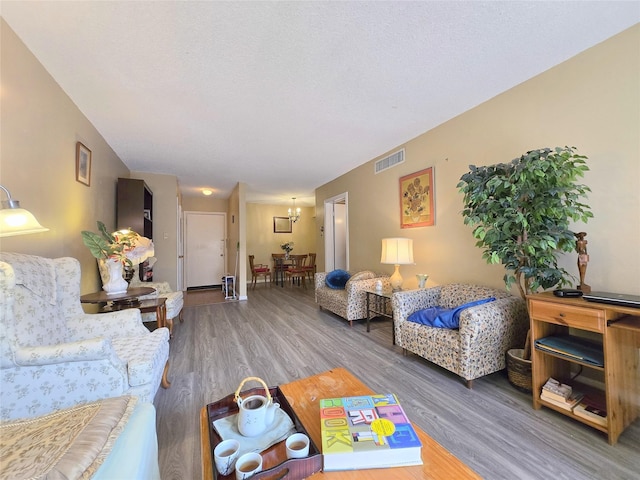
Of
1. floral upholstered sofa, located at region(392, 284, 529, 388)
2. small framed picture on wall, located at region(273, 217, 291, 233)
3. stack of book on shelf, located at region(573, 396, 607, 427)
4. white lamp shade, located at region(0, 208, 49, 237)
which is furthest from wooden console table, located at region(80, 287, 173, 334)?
small framed picture on wall, located at region(273, 217, 291, 233)

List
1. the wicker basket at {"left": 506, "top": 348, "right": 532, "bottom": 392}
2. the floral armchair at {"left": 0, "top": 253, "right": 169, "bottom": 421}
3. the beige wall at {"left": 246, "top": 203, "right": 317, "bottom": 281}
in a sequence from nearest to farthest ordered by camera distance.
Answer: the floral armchair at {"left": 0, "top": 253, "right": 169, "bottom": 421}, the wicker basket at {"left": 506, "top": 348, "right": 532, "bottom": 392}, the beige wall at {"left": 246, "top": 203, "right": 317, "bottom": 281}

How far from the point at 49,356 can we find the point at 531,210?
2959 mm

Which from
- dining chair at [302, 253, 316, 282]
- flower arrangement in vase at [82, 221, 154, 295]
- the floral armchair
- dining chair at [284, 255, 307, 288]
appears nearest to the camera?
the floral armchair

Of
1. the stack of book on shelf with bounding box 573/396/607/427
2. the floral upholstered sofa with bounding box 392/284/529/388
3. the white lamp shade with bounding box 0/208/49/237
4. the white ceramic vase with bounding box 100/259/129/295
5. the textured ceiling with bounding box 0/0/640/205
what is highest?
the textured ceiling with bounding box 0/0/640/205

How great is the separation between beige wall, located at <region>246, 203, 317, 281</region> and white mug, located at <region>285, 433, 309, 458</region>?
7160 millimetres

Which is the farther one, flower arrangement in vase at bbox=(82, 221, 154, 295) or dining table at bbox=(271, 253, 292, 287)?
dining table at bbox=(271, 253, 292, 287)

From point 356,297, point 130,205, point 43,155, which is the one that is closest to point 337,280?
point 356,297

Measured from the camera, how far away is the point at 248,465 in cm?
78

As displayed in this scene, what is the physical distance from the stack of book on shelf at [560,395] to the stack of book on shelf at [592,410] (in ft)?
0.08

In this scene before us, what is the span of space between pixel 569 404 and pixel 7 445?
2.65m

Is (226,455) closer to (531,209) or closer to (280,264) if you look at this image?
(531,209)

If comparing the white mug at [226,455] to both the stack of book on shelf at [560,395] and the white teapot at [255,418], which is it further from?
the stack of book on shelf at [560,395]

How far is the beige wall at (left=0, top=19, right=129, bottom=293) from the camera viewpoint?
1.58 metres

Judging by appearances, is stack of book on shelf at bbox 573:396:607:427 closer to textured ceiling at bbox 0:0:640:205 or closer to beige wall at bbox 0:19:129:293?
textured ceiling at bbox 0:0:640:205
